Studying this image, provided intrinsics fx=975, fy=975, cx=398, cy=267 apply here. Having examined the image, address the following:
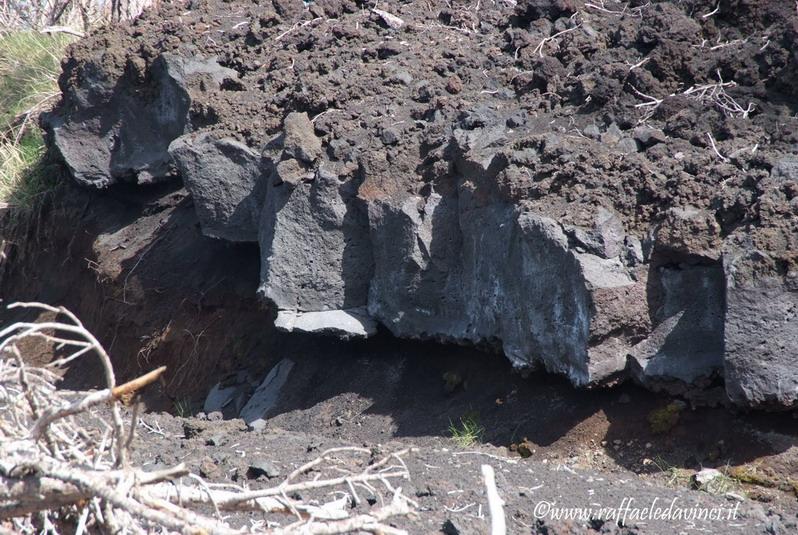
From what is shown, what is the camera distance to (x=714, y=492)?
349 cm

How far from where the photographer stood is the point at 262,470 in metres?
3.58

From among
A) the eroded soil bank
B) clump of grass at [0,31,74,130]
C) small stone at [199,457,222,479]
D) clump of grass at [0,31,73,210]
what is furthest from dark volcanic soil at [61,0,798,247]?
clump of grass at [0,31,74,130]

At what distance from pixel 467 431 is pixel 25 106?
18.5 feet

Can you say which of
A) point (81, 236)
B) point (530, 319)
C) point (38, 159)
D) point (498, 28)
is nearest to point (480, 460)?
point (530, 319)

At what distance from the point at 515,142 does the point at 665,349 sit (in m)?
1.14

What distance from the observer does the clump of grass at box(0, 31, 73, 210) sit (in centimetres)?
738

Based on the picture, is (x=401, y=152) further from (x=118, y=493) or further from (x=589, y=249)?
(x=118, y=493)

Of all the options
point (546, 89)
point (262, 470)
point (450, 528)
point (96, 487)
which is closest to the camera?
point (96, 487)

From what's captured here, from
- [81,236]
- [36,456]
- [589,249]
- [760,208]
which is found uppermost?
[760,208]

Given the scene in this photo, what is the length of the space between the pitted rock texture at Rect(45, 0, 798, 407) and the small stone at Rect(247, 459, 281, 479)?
45.2 inches

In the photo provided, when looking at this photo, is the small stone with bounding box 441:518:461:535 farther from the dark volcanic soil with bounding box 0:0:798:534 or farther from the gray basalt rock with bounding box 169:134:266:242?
the gray basalt rock with bounding box 169:134:266:242

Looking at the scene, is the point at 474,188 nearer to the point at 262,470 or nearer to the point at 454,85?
the point at 454,85

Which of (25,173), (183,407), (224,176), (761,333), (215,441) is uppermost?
(761,333)

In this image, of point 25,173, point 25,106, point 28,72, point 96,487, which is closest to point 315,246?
point 96,487
